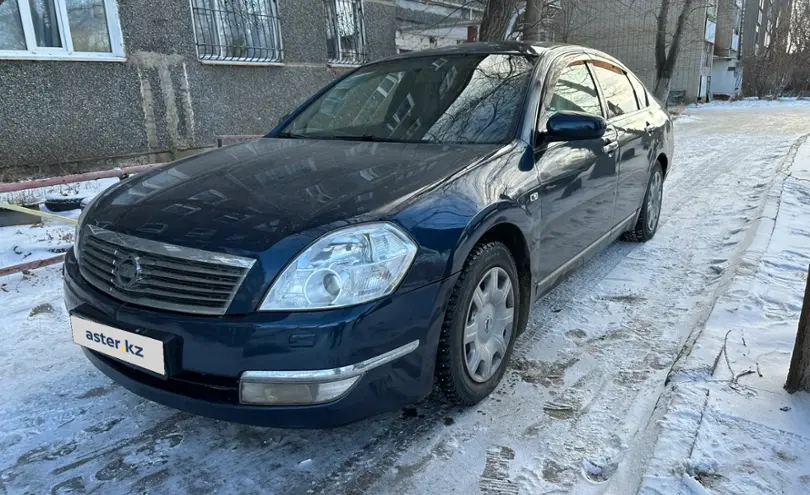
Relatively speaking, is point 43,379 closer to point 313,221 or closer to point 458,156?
point 313,221

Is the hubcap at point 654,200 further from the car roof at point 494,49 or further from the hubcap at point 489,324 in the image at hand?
the hubcap at point 489,324

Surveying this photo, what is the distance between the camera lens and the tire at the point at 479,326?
227 cm

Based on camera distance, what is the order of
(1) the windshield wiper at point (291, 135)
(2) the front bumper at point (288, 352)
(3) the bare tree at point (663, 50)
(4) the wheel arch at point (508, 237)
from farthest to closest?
1. (3) the bare tree at point (663, 50)
2. (1) the windshield wiper at point (291, 135)
3. (4) the wheel arch at point (508, 237)
4. (2) the front bumper at point (288, 352)

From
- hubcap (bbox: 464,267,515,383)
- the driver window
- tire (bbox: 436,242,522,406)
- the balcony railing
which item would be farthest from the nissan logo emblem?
the balcony railing

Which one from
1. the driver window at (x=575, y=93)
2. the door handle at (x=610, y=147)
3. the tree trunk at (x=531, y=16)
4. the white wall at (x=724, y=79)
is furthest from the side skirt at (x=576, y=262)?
the white wall at (x=724, y=79)

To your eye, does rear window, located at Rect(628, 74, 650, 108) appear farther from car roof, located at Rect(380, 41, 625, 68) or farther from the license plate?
the license plate

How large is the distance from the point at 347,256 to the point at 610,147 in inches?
96.8

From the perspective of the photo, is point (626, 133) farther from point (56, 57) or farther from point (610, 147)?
point (56, 57)

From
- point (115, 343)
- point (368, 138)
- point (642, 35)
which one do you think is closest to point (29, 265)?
point (115, 343)

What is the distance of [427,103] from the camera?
10.5 feet

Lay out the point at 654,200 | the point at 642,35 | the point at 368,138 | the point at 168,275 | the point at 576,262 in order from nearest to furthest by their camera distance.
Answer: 1. the point at 168,275
2. the point at 368,138
3. the point at 576,262
4. the point at 654,200
5. the point at 642,35

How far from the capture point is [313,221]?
203cm

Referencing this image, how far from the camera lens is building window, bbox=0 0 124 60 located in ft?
19.9

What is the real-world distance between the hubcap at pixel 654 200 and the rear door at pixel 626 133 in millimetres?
259
